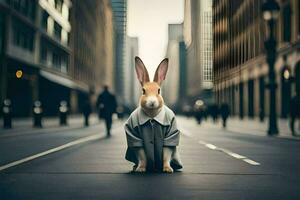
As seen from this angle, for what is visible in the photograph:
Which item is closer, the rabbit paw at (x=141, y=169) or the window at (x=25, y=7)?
the rabbit paw at (x=141, y=169)

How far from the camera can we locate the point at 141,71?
7.12 meters

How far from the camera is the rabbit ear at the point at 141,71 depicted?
7035 millimetres

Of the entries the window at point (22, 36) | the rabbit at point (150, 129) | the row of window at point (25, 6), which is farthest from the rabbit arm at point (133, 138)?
the window at point (22, 36)

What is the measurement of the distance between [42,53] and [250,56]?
2242 centimetres

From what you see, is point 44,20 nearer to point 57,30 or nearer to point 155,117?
point 57,30

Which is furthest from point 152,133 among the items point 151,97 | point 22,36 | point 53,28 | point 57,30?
point 57,30

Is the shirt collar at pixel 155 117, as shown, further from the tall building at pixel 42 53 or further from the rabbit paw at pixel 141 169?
the tall building at pixel 42 53

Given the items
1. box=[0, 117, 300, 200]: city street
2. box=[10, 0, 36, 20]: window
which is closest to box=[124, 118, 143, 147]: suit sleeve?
box=[0, 117, 300, 200]: city street

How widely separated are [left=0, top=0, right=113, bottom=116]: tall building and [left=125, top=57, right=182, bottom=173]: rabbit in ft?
58.7

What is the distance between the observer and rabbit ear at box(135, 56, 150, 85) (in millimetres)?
7035

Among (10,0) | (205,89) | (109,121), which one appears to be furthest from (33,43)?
(205,89)

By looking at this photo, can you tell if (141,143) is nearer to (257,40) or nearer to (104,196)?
(104,196)

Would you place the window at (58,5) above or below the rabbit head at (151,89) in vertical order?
above

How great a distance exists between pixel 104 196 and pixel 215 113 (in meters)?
36.4
